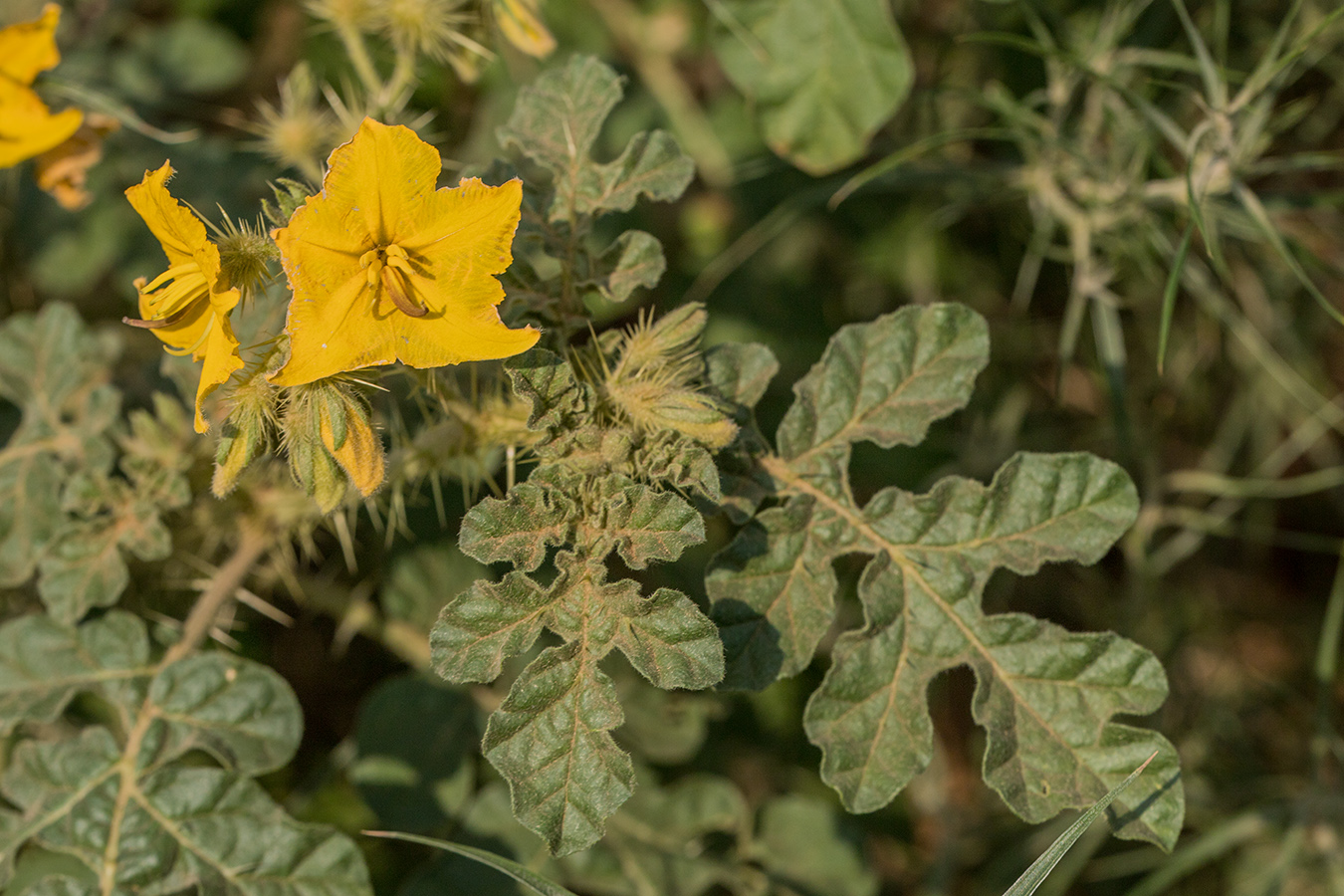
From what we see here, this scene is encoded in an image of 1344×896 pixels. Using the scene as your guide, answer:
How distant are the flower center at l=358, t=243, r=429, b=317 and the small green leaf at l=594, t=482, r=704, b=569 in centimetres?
34

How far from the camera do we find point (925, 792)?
8.25 ft

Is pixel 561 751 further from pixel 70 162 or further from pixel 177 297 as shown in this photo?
pixel 70 162

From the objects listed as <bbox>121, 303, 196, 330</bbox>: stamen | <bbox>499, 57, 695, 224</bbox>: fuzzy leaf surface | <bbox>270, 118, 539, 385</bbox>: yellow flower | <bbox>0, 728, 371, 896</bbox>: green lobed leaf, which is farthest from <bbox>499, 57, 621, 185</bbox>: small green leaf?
<bbox>0, 728, 371, 896</bbox>: green lobed leaf

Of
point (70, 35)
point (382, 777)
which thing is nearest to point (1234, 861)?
point (382, 777)

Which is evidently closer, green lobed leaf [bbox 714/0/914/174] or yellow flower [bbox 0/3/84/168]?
yellow flower [bbox 0/3/84/168]

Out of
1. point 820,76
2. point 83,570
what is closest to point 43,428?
point 83,570

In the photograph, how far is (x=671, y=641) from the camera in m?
1.37

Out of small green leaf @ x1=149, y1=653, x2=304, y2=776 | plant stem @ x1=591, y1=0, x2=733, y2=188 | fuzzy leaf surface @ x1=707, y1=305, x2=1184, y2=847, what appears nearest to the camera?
fuzzy leaf surface @ x1=707, y1=305, x2=1184, y2=847

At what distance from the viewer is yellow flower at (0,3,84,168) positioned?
154cm

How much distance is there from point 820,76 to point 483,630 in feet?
4.62

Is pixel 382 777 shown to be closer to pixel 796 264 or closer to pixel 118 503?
pixel 118 503

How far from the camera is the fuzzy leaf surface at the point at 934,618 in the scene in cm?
148

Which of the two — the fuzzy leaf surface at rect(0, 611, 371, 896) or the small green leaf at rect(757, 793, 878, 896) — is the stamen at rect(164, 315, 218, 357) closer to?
the fuzzy leaf surface at rect(0, 611, 371, 896)

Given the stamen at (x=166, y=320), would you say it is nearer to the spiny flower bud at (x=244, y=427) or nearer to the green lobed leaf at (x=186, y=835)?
the spiny flower bud at (x=244, y=427)
